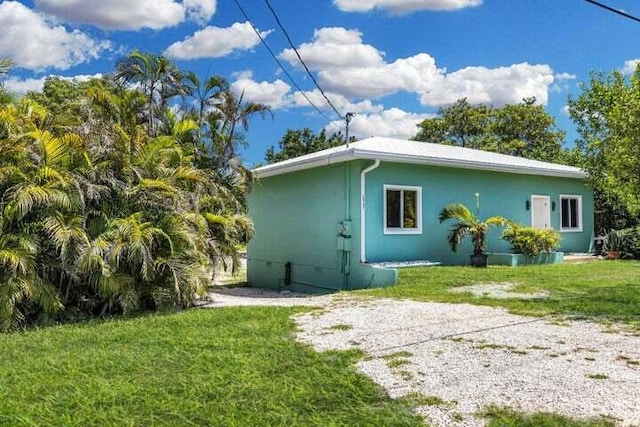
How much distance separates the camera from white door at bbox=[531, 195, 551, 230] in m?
16.1

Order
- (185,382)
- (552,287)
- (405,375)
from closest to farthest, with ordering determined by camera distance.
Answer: (185,382) < (405,375) < (552,287)

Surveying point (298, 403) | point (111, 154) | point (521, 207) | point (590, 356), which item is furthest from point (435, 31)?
point (298, 403)

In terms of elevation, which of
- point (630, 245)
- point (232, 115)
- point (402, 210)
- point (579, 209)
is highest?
point (232, 115)

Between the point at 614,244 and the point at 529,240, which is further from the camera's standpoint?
the point at 614,244

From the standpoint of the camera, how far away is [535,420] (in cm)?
357

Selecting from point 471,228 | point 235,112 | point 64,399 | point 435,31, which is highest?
point 435,31

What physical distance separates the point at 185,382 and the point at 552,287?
7.85m

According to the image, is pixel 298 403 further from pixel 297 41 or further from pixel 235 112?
pixel 235 112

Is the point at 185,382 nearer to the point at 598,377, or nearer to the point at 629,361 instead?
the point at 598,377

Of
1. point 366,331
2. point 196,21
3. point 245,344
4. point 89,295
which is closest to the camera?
point 245,344

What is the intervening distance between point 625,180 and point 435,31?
7330 mm

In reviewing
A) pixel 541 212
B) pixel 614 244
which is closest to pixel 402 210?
pixel 541 212

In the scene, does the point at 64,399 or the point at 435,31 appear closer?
the point at 64,399

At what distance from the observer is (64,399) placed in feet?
13.7
